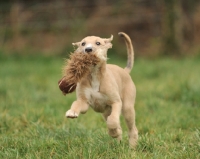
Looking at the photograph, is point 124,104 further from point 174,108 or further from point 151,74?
point 151,74

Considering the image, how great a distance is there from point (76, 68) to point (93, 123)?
1789mm

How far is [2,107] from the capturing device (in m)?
6.91

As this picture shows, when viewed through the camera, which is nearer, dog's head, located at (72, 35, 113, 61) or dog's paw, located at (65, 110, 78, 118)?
dog's paw, located at (65, 110, 78, 118)

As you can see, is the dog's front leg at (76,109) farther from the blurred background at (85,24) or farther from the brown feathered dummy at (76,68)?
the blurred background at (85,24)

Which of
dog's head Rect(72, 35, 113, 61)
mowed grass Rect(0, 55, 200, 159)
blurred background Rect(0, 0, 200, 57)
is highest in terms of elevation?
blurred background Rect(0, 0, 200, 57)

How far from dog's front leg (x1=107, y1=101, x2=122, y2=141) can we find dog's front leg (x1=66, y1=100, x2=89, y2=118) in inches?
10.1

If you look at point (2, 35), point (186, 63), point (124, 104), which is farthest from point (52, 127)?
point (2, 35)

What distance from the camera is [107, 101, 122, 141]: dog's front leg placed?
171 inches

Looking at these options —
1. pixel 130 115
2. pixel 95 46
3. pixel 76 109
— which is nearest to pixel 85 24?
pixel 130 115

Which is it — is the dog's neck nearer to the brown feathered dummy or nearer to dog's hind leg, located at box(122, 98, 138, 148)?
the brown feathered dummy

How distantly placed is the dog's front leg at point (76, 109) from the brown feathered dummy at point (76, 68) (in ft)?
0.58

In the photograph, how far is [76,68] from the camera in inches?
174

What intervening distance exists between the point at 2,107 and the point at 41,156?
276cm

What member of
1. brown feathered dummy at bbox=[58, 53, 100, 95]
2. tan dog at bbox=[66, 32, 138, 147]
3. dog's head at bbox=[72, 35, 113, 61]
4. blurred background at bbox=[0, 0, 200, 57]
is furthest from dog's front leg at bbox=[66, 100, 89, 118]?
blurred background at bbox=[0, 0, 200, 57]
